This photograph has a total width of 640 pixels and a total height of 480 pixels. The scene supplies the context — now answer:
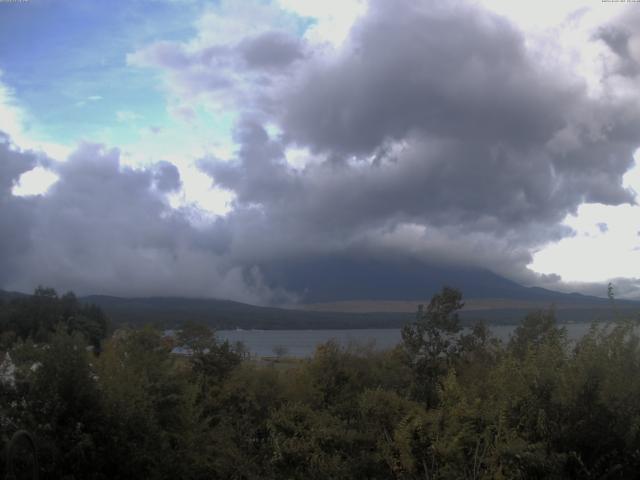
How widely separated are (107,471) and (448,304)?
17.8 meters

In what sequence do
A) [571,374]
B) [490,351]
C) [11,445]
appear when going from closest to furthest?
1. [11,445]
2. [571,374]
3. [490,351]

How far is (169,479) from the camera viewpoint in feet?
34.1

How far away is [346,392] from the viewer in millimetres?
19359

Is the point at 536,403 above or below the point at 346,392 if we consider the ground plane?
above

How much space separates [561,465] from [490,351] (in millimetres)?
16700

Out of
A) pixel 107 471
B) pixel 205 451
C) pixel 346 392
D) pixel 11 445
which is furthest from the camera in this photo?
pixel 346 392

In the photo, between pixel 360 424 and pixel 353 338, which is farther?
pixel 353 338

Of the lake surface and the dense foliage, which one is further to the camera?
the lake surface

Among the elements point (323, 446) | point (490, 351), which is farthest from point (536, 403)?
point (490, 351)

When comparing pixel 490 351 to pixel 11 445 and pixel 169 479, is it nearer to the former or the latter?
pixel 169 479

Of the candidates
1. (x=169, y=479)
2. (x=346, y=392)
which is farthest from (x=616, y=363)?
(x=346, y=392)

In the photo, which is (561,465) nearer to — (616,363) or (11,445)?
→ (616,363)

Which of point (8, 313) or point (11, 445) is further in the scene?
point (8, 313)

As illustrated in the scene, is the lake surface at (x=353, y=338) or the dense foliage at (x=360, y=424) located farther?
the lake surface at (x=353, y=338)
